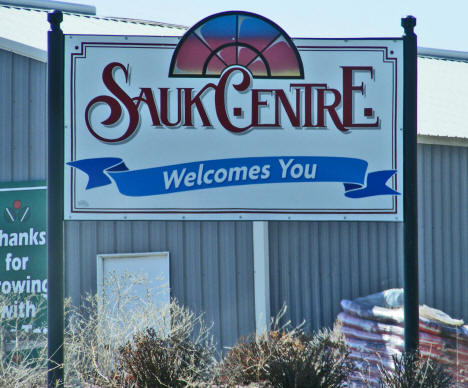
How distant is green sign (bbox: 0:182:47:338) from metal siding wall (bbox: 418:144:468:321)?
5759 millimetres

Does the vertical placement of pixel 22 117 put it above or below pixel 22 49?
below

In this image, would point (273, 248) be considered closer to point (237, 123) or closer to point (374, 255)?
point (374, 255)

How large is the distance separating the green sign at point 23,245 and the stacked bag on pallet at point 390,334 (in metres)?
4.50

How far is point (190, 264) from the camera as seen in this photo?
10461 millimetres

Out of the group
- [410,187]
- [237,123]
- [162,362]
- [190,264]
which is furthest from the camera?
[190,264]

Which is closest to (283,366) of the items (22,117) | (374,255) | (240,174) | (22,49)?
(240,174)

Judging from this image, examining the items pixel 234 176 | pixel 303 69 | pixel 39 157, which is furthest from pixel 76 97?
pixel 39 157

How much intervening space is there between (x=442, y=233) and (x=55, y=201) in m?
7.08

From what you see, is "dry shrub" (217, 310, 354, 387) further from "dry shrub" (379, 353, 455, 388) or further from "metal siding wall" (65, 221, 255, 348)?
"metal siding wall" (65, 221, 255, 348)

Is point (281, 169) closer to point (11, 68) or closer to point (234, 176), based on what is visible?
point (234, 176)

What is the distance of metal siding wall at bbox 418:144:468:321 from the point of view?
11.0 meters

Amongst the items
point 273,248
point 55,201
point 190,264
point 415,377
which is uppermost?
point 55,201

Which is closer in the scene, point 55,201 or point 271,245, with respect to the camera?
point 55,201

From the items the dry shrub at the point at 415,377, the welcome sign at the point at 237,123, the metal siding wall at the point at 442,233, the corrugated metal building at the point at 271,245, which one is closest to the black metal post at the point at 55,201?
the welcome sign at the point at 237,123
